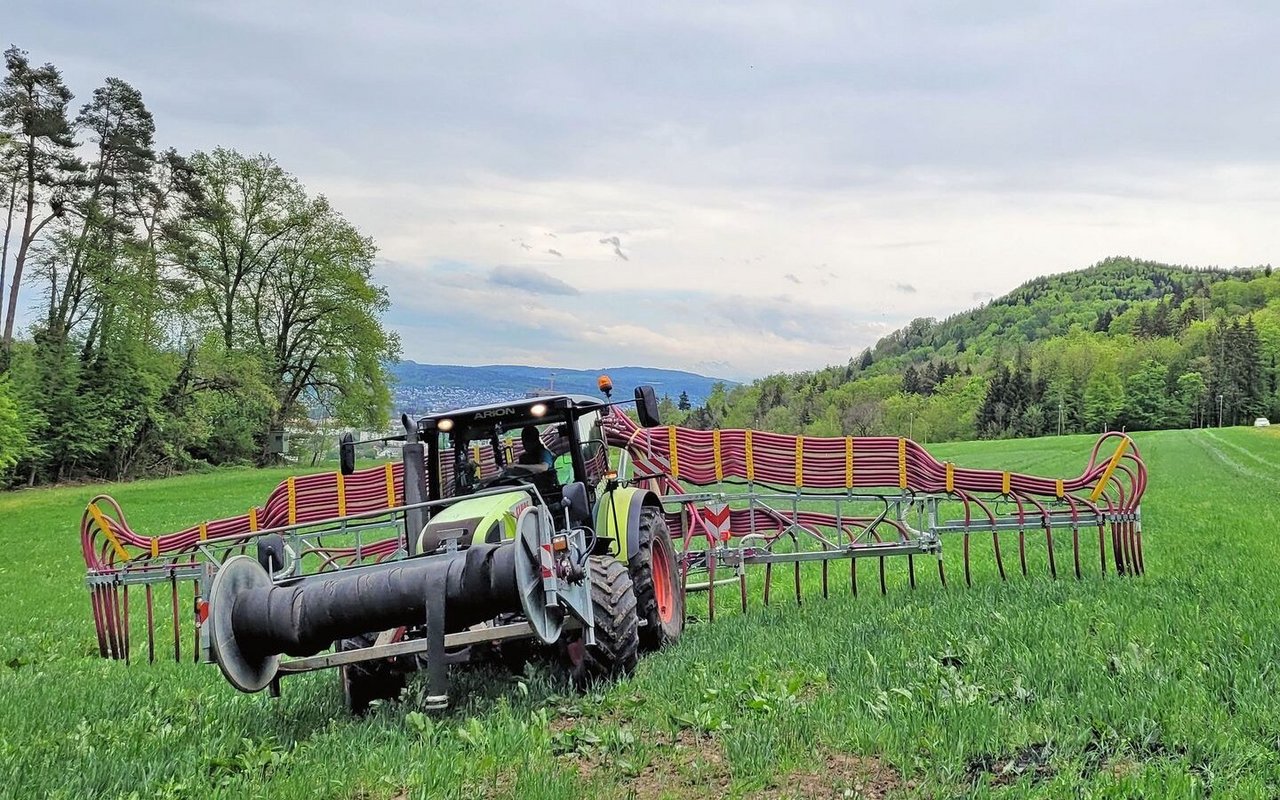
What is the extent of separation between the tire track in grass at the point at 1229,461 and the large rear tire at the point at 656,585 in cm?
2980

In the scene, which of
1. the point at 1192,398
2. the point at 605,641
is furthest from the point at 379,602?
the point at 1192,398

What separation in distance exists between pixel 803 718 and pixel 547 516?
1.85 meters

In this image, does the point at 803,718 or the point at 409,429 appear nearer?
the point at 803,718

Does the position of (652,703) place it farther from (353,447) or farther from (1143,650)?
(353,447)

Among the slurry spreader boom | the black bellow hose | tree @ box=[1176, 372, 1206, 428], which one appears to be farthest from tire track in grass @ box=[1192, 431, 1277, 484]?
tree @ box=[1176, 372, 1206, 428]

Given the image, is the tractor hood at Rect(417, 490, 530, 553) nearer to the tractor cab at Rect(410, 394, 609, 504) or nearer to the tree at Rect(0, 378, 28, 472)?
the tractor cab at Rect(410, 394, 609, 504)

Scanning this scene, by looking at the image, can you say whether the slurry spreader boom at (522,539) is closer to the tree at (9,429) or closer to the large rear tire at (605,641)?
the large rear tire at (605,641)

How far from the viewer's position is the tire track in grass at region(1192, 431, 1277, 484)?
A: 1343 inches

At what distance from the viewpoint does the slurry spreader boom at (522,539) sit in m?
5.46

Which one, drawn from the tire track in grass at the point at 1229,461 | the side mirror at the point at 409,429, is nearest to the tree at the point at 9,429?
the side mirror at the point at 409,429

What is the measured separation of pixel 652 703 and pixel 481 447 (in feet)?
9.84

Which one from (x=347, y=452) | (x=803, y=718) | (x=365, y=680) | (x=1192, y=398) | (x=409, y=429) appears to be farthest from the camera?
(x=1192, y=398)

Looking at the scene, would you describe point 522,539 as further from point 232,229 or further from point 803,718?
point 232,229

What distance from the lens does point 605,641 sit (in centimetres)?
605
